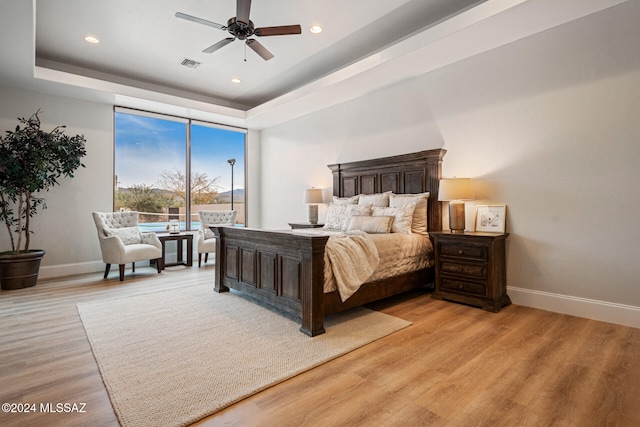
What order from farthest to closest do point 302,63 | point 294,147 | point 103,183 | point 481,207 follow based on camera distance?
point 294,147, point 103,183, point 302,63, point 481,207

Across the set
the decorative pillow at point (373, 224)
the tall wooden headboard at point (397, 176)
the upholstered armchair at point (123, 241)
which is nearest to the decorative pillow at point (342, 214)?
the decorative pillow at point (373, 224)

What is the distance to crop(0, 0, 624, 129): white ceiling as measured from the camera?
3.17 m

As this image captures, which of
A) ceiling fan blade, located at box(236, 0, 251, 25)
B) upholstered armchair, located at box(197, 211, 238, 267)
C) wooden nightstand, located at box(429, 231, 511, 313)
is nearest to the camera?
ceiling fan blade, located at box(236, 0, 251, 25)

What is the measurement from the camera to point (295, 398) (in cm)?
179

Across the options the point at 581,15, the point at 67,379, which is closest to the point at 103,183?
the point at 67,379

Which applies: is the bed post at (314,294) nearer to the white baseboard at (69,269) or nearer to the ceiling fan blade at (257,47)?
the ceiling fan blade at (257,47)

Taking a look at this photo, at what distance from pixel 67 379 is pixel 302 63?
4528 millimetres

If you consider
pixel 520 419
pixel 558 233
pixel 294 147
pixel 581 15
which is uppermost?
pixel 581 15

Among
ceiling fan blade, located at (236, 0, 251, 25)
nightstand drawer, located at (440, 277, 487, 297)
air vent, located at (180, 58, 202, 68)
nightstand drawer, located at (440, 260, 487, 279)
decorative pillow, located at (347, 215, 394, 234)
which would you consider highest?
air vent, located at (180, 58, 202, 68)

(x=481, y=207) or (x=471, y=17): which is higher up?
(x=471, y=17)

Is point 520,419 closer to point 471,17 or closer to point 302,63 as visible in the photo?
point 471,17

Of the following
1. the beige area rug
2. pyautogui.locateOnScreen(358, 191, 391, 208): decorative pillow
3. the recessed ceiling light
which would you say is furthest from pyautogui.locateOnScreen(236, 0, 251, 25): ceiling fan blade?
the beige area rug

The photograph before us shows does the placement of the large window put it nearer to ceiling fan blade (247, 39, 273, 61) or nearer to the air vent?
the air vent

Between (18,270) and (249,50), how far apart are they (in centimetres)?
426
